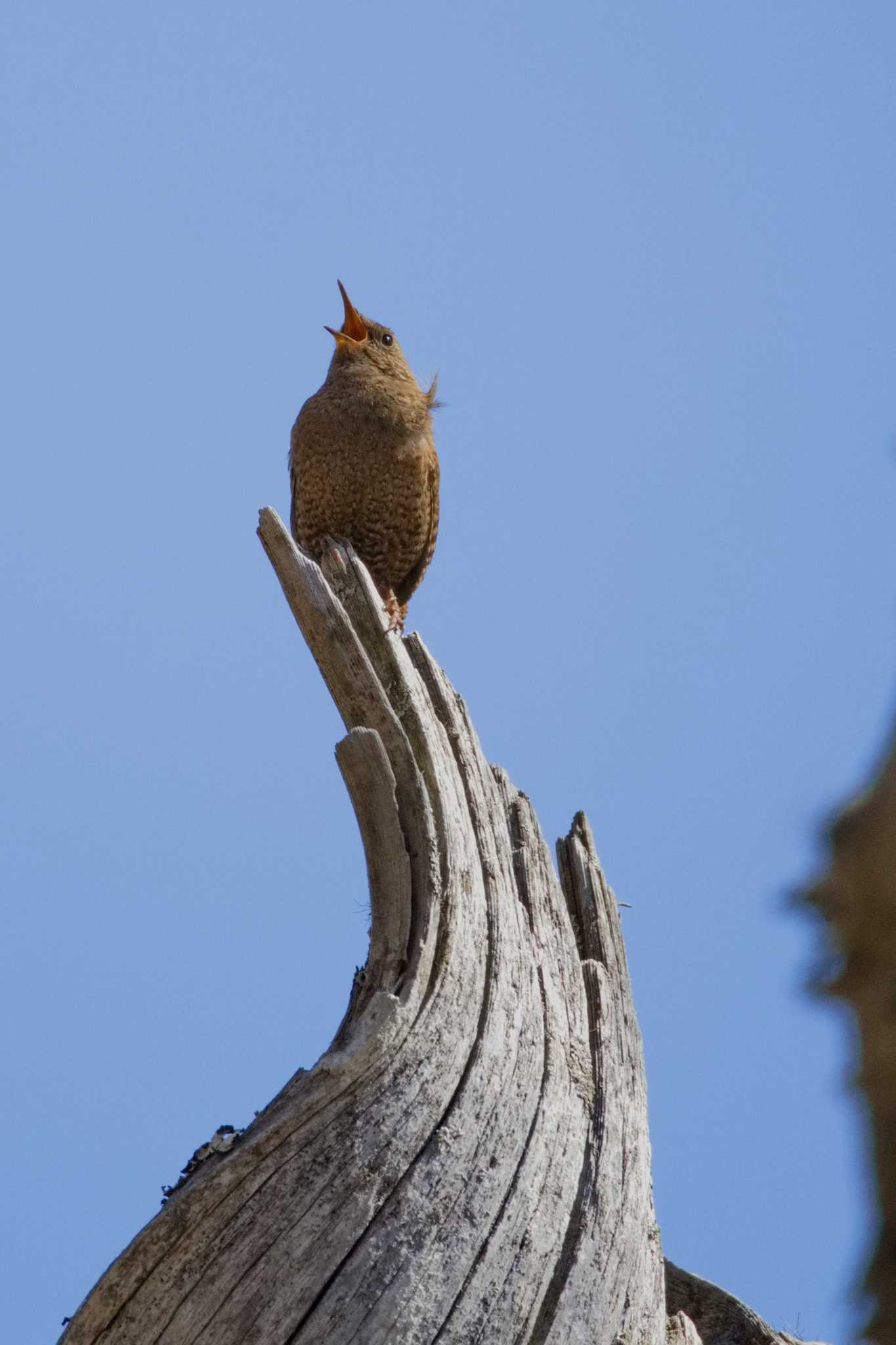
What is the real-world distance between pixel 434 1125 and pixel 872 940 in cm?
393

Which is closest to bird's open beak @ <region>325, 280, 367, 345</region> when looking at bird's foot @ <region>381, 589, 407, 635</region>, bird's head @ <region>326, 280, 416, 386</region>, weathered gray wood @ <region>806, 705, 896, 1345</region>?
bird's head @ <region>326, 280, 416, 386</region>

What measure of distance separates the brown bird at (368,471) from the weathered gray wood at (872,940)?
6.04 m

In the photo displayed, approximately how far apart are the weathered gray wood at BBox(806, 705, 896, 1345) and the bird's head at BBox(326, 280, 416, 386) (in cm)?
680

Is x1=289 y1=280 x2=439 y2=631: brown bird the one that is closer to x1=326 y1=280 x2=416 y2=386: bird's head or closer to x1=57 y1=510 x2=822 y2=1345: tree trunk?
x1=326 y1=280 x2=416 y2=386: bird's head

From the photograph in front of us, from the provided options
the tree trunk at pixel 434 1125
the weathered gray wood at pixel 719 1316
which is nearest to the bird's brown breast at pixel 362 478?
the tree trunk at pixel 434 1125

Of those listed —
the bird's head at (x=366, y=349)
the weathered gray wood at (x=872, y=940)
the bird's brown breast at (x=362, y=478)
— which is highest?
the bird's head at (x=366, y=349)

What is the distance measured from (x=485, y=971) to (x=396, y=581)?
3.06 meters

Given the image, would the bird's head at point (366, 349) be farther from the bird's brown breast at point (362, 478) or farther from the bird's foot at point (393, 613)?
the bird's foot at point (393, 613)

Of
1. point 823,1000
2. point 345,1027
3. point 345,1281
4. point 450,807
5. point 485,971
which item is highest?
point 450,807

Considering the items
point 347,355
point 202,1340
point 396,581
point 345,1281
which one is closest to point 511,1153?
point 345,1281

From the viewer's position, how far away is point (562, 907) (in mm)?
5445

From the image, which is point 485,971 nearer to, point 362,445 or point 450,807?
point 450,807

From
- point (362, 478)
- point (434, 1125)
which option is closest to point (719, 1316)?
point (434, 1125)

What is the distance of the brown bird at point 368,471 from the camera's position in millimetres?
6914
